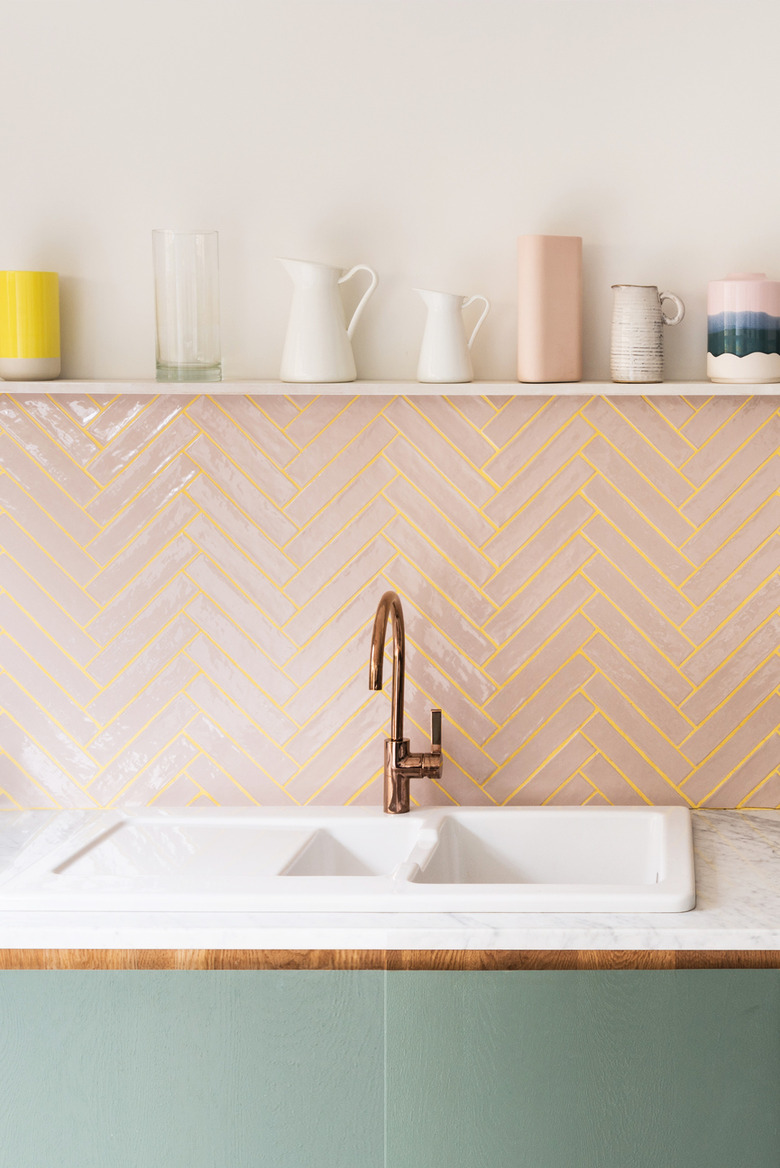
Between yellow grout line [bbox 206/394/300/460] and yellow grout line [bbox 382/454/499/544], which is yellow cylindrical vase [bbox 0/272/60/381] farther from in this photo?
yellow grout line [bbox 382/454/499/544]

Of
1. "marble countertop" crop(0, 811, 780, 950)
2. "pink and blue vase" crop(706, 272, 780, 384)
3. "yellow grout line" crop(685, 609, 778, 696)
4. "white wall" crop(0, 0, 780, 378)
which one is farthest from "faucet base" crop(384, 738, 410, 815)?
"pink and blue vase" crop(706, 272, 780, 384)

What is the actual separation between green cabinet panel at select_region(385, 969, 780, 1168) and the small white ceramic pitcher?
948 mm

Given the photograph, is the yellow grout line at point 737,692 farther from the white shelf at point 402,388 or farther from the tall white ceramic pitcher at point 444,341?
the tall white ceramic pitcher at point 444,341

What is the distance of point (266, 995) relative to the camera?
1.51 metres

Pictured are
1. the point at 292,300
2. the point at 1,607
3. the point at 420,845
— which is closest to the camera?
the point at 420,845

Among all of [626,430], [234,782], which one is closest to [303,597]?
[234,782]

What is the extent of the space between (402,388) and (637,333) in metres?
0.40

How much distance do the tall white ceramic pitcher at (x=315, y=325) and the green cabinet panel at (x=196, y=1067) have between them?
0.96m

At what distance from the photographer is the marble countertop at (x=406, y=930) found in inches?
58.5

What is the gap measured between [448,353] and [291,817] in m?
0.84

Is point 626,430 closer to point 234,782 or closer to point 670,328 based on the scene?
point 670,328

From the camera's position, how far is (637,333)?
1.89m

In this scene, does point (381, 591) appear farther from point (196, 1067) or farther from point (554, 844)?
point (196, 1067)

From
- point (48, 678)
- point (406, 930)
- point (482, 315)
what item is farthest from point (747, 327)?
point (48, 678)
